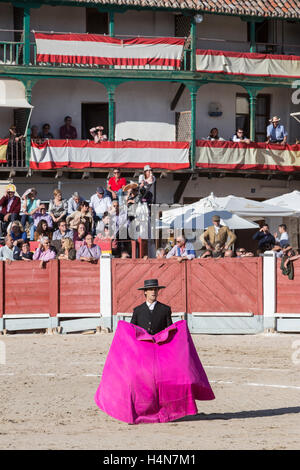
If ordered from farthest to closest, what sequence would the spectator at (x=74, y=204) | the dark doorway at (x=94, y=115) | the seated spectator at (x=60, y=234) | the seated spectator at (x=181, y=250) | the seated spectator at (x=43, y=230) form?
the dark doorway at (x=94, y=115), the spectator at (x=74, y=204), the seated spectator at (x=43, y=230), the seated spectator at (x=60, y=234), the seated spectator at (x=181, y=250)

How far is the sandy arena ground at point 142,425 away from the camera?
30.1 feet

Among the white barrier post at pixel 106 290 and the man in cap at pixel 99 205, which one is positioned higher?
the man in cap at pixel 99 205

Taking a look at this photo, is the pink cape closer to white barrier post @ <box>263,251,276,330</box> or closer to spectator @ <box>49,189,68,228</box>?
white barrier post @ <box>263,251,276,330</box>

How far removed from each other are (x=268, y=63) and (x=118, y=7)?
188 inches

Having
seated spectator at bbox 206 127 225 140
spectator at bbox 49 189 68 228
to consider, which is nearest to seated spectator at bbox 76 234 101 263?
spectator at bbox 49 189 68 228

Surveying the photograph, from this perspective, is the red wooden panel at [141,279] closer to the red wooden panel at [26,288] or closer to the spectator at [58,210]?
the red wooden panel at [26,288]

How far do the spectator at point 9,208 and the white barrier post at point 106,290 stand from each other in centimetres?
390

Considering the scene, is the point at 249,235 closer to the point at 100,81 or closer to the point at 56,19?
the point at 100,81

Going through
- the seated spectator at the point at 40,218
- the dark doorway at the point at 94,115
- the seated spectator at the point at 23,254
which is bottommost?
the seated spectator at the point at 23,254

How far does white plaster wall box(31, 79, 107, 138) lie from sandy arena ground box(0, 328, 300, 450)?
12.9 m

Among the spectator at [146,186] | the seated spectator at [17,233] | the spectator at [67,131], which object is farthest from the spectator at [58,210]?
the spectator at [67,131]

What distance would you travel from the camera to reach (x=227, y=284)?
63.4 feet

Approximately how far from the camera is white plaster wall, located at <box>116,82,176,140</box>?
31.4 m
